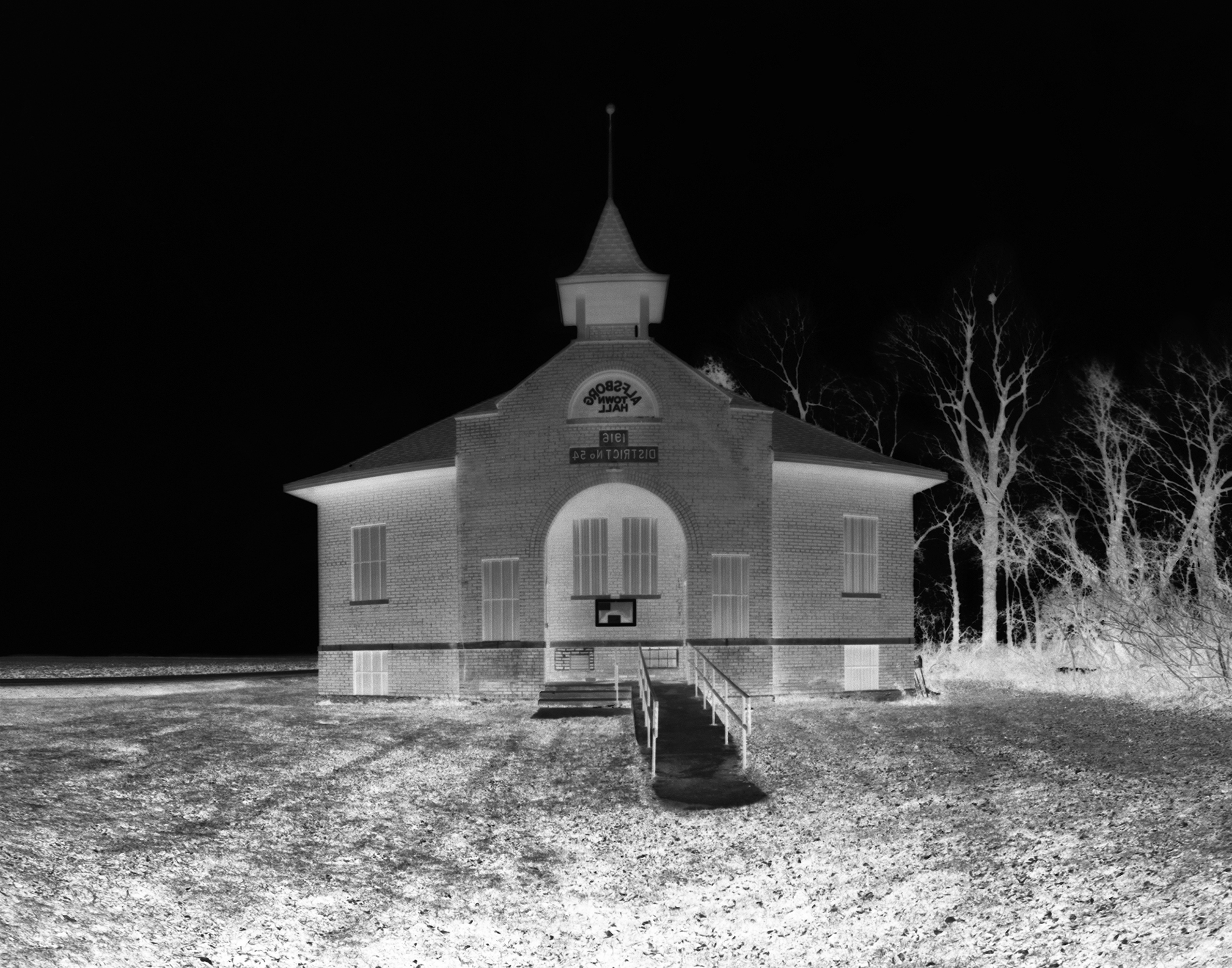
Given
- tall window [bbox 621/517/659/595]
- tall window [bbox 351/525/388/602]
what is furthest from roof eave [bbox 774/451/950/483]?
tall window [bbox 351/525/388/602]

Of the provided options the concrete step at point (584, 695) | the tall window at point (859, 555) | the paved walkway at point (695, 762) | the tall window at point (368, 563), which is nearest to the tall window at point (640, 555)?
the concrete step at point (584, 695)

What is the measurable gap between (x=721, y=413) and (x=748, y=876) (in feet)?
46.1

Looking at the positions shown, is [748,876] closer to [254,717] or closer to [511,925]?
[511,925]

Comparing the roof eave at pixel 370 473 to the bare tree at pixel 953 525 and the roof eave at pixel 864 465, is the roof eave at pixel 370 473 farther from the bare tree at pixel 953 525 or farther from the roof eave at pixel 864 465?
the bare tree at pixel 953 525

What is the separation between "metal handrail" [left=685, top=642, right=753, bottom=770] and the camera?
59.1 feet

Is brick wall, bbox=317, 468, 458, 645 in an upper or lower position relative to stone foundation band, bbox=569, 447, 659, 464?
lower

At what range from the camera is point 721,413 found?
85.3 feet

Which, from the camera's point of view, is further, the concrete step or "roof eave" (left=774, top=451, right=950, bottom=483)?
"roof eave" (left=774, top=451, right=950, bottom=483)

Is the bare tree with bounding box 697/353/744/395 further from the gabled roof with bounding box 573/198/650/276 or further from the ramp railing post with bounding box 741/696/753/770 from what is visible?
the ramp railing post with bounding box 741/696/753/770

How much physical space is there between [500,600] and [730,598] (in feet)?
14.0

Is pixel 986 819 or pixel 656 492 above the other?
pixel 656 492

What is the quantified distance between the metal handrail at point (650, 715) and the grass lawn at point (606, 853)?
36 centimetres

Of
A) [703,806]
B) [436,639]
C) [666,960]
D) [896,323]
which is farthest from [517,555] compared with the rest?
[896,323]

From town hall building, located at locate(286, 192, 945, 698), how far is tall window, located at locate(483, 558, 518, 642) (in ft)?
0.12
